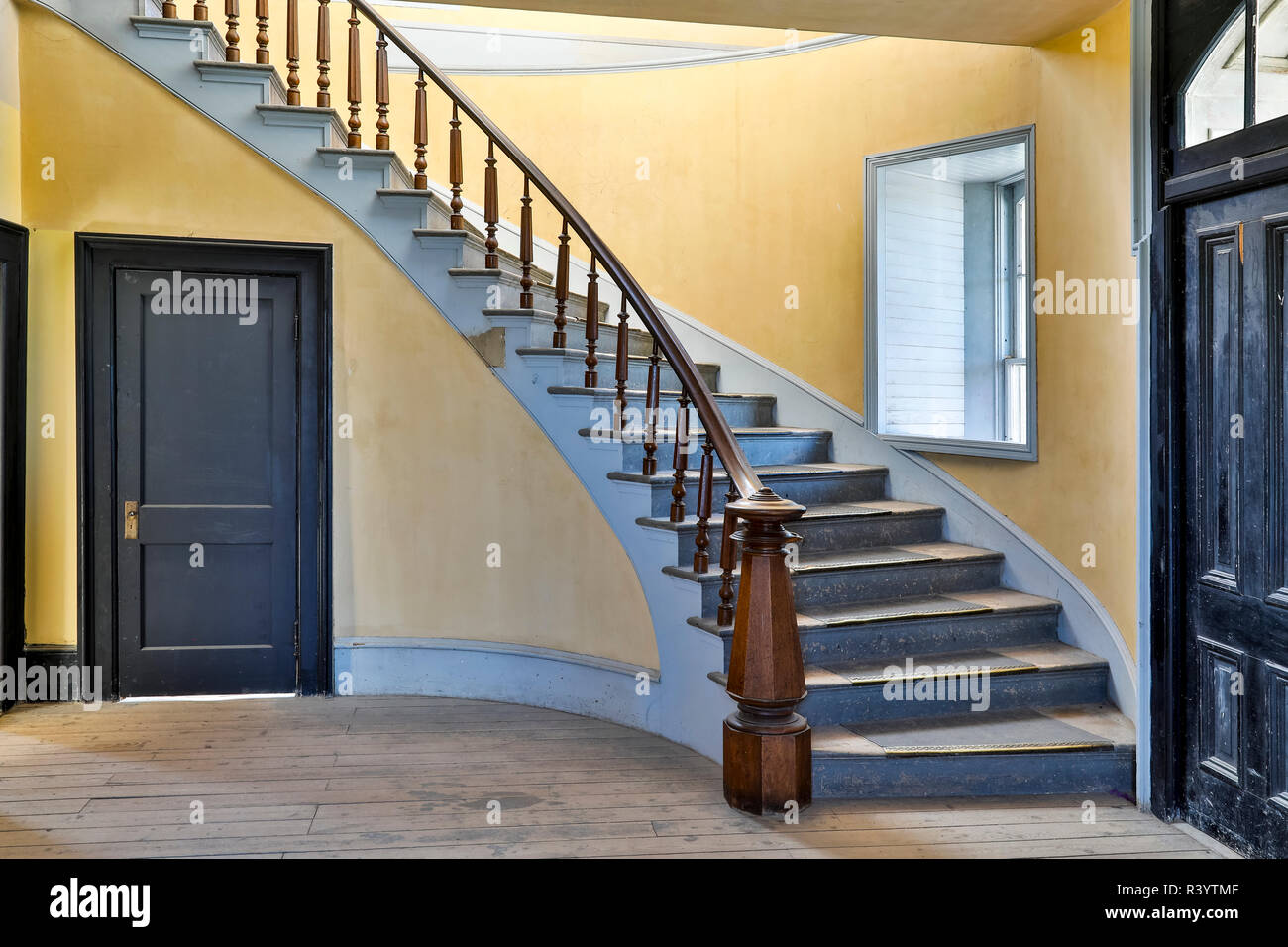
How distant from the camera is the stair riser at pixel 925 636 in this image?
4.00 meters

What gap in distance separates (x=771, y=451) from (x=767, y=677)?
2.08 metres

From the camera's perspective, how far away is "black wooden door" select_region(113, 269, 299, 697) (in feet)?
15.3

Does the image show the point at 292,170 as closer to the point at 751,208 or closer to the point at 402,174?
the point at 402,174

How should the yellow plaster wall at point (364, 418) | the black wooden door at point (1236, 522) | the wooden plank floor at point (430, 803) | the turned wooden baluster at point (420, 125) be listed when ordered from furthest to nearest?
the turned wooden baluster at point (420, 125), the yellow plaster wall at point (364, 418), the wooden plank floor at point (430, 803), the black wooden door at point (1236, 522)

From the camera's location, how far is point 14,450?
4.46m

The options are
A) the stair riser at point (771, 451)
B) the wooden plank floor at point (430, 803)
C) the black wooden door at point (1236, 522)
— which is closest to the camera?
the black wooden door at point (1236, 522)

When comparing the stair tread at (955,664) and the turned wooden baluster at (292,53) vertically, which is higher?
the turned wooden baluster at (292,53)

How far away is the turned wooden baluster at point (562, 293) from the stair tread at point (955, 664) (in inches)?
72.2

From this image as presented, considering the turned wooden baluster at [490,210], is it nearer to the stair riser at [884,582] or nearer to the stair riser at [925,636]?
the stair riser at [884,582]

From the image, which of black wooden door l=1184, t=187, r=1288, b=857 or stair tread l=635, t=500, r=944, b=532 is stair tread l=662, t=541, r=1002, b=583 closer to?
stair tread l=635, t=500, r=944, b=532

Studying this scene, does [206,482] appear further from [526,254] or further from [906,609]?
[906,609]

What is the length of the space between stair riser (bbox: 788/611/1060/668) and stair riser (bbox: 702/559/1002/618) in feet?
0.88

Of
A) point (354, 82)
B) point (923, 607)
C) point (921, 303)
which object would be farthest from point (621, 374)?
point (921, 303)

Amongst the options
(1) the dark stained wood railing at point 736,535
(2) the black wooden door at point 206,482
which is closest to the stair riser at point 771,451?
(1) the dark stained wood railing at point 736,535
